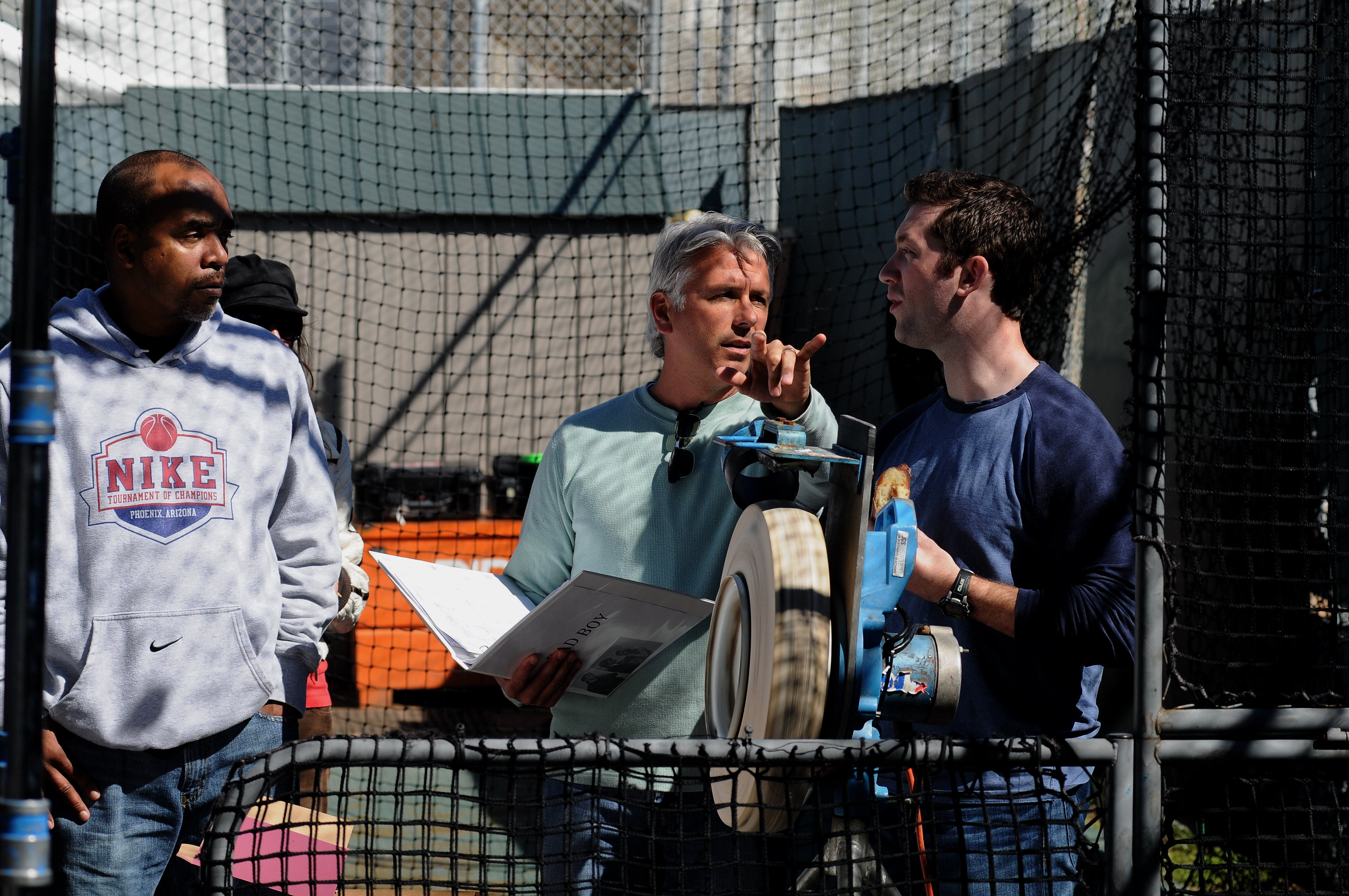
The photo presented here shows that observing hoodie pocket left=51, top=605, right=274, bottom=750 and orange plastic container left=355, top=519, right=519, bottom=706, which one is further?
orange plastic container left=355, top=519, right=519, bottom=706

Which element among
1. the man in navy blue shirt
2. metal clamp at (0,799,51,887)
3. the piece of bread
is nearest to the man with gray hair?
the piece of bread

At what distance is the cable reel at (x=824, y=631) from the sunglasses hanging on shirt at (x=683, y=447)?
18.6 inches

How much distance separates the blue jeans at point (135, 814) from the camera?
1.57 metres

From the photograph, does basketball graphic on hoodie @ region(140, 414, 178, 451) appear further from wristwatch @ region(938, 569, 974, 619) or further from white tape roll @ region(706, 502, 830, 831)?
wristwatch @ region(938, 569, 974, 619)

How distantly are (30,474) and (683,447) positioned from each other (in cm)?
118

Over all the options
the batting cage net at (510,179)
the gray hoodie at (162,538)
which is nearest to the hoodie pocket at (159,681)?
the gray hoodie at (162,538)

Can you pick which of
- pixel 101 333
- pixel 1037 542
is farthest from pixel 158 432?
pixel 1037 542

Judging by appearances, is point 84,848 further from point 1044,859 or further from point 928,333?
point 928,333

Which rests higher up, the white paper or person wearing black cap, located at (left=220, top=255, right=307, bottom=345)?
person wearing black cap, located at (left=220, top=255, right=307, bottom=345)

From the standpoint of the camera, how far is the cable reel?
119cm

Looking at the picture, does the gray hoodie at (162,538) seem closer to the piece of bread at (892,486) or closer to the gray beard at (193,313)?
the gray beard at (193,313)

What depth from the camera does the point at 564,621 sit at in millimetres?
1645

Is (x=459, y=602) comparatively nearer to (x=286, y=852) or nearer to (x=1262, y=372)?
(x=286, y=852)

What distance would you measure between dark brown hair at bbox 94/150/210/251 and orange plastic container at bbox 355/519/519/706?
314 centimetres
